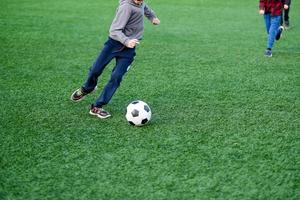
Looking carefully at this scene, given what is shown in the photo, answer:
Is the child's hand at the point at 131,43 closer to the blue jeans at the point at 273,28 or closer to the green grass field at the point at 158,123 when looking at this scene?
the green grass field at the point at 158,123

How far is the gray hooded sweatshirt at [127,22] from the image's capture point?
4.93 meters

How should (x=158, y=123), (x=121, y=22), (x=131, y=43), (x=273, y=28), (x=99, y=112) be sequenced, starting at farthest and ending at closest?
(x=273, y=28) → (x=99, y=112) → (x=158, y=123) → (x=121, y=22) → (x=131, y=43)

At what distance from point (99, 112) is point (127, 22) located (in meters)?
1.11

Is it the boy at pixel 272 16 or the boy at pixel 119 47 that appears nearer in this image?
the boy at pixel 119 47

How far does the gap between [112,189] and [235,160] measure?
4.11 feet

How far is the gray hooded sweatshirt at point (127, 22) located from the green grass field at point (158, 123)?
97cm

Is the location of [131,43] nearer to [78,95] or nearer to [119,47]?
[119,47]

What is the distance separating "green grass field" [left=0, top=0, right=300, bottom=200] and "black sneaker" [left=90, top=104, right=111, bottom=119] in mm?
81

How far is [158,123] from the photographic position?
510 cm

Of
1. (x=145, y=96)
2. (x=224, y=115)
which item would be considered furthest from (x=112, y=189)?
(x=145, y=96)

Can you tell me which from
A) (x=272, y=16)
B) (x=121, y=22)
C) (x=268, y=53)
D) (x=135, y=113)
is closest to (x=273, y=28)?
(x=272, y=16)

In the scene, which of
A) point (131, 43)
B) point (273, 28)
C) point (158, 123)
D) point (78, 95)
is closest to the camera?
point (131, 43)

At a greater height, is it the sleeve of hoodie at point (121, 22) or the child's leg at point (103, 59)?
the sleeve of hoodie at point (121, 22)

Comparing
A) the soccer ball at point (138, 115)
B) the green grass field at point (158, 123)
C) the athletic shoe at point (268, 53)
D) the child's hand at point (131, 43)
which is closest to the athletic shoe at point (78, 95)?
the green grass field at point (158, 123)
